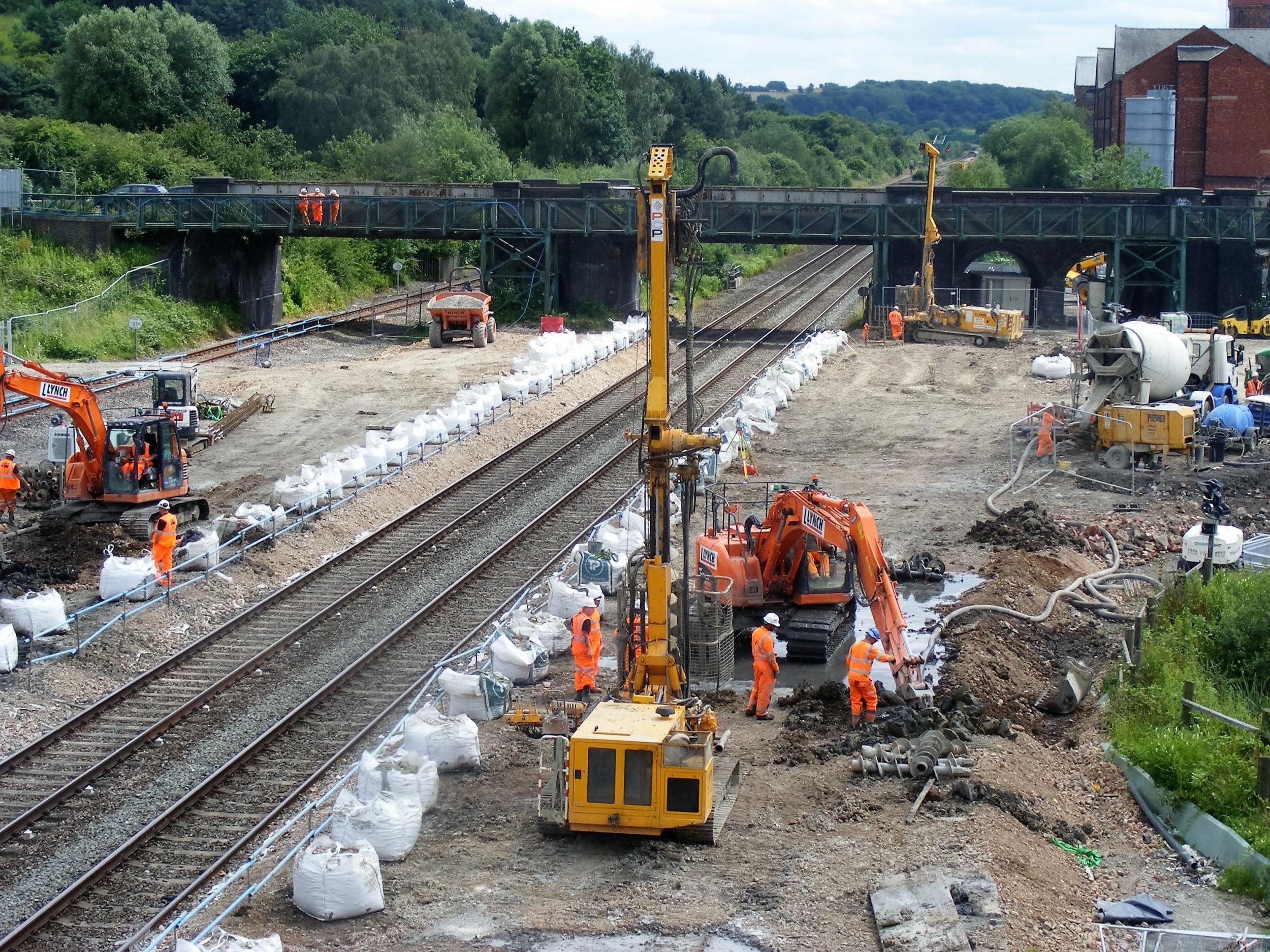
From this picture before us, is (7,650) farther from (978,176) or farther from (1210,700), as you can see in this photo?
(978,176)

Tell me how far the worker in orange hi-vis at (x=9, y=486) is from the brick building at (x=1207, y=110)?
57.1m

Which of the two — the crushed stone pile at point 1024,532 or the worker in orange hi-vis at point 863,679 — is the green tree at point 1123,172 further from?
the worker in orange hi-vis at point 863,679

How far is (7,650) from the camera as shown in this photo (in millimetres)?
16969

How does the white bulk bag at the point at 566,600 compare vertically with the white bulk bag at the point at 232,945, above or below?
above

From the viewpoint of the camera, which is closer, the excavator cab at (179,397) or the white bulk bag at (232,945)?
the white bulk bag at (232,945)

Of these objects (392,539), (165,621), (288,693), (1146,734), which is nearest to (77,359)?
(392,539)

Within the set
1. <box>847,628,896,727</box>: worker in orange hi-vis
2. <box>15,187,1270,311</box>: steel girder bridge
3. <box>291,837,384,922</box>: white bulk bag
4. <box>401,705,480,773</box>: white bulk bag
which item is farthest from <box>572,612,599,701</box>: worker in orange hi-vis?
<box>15,187,1270,311</box>: steel girder bridge

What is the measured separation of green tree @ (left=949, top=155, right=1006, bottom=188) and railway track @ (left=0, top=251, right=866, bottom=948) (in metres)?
51.6

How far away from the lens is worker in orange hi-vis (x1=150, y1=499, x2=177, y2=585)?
64.5 feet

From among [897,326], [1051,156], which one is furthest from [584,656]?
[1051,156]

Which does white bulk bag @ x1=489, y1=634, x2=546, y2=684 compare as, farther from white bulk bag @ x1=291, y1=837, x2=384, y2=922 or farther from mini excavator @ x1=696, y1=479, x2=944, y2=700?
white bulk bag @ x1=291, y1=837, x2=384, y2=922

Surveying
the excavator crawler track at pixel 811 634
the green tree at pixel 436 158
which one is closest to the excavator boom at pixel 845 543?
the excavator crawler track at pixel 811 634

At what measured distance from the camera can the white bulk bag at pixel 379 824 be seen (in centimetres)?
1260

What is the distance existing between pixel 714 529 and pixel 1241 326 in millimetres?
30977
